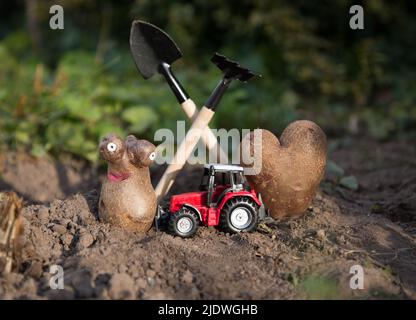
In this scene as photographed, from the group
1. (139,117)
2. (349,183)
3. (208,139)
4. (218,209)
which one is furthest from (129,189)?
(139,117)

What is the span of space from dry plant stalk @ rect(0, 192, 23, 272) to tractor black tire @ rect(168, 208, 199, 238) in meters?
0.88

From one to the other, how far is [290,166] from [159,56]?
45.3 inches

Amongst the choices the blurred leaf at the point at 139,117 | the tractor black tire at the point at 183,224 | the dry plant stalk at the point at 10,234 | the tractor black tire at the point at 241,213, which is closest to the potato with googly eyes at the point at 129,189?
the tractor black tire at the point at 183,224

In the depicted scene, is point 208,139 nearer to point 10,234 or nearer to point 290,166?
point 290,166

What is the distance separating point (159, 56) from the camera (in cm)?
399

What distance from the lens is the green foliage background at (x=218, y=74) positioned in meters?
5.95

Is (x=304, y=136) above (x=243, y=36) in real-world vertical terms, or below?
below

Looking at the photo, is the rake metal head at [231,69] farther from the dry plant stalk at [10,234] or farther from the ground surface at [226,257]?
the dry plant stalk at [10,234]

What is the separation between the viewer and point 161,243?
11.0 ft

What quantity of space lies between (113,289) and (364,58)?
209 inches

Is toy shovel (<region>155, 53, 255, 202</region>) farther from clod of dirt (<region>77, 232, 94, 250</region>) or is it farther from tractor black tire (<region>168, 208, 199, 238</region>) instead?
clod of dirt (<region>77, 232, 94, 250</region>)

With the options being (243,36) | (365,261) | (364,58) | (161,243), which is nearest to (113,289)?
(161,243)
